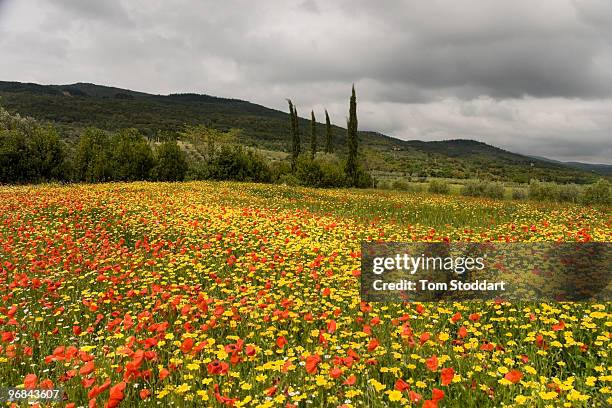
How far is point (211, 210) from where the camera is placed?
15188mm

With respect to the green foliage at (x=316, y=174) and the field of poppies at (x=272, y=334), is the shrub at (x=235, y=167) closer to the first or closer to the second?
the green foliage at (x=316, y=174)

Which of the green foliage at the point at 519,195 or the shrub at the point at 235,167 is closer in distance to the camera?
the green foliage at the point at 519,195

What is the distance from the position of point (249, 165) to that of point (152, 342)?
3673 cm

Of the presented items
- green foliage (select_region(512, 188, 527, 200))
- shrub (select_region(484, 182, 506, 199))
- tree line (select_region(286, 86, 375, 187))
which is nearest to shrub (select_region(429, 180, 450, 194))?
shrub (select_region(484, 182, 506, 199))

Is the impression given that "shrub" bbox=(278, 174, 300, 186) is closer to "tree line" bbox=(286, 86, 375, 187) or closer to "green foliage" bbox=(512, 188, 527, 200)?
"tree line" bbox=(286, 86, 375, 187)

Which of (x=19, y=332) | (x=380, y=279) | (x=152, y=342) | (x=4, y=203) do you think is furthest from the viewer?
(x=4, y=203)

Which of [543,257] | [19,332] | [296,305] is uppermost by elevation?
[543,257]

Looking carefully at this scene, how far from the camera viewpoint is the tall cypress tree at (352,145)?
45.4 metres

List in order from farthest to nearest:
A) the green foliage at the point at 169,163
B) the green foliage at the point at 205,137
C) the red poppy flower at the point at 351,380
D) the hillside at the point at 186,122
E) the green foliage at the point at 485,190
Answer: the hillside at the point at 186,122, the green foliage at the point at 205,137, the green foliage at the point at 169,163, the green foliage at the point at 485,190, the red poppy flower at the point at 351,380

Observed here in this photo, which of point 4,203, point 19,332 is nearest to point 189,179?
point 4,203

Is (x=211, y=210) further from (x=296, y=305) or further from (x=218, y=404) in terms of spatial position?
(x=218, y=404)

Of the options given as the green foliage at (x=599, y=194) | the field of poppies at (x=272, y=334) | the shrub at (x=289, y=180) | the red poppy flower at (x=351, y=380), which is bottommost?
the field of poppies at (x=272, y=334)

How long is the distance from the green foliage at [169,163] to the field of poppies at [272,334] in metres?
24.4

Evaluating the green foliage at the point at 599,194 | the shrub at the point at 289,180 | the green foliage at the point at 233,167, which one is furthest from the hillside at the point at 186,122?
the green foliage at the point at 599,194
